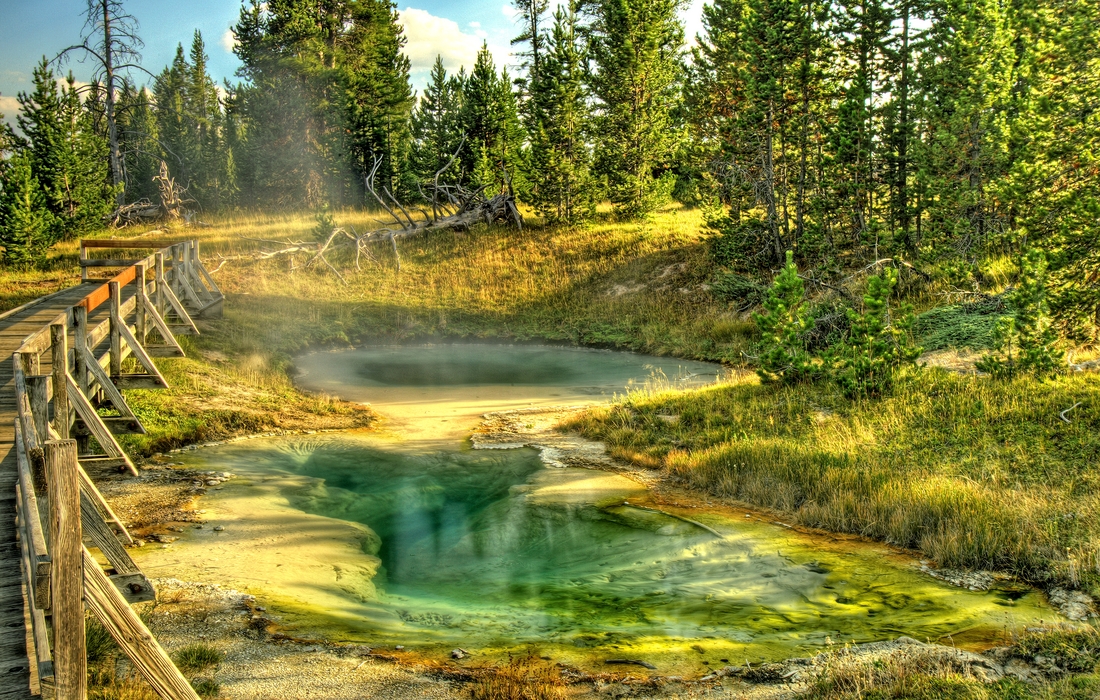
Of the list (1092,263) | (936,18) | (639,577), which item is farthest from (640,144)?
(639,577)

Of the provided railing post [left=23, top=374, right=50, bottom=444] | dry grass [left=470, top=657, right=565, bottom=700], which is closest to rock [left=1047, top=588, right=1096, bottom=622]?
dry grass [left=470, top=657, right=565, bottom=700]

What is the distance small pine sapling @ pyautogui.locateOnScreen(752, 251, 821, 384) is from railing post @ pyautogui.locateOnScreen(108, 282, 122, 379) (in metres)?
12.2

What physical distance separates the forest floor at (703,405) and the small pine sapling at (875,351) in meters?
0.36

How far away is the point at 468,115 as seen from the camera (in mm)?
39156

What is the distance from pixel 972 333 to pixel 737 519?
9275mm

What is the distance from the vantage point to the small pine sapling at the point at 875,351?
48.4ft

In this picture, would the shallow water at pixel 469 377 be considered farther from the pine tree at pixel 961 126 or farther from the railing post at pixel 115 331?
the pine tree at pixel 961 126

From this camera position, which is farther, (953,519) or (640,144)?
(640,144)

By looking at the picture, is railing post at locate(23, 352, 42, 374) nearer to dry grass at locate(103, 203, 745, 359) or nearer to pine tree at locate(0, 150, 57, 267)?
dry grass at locate(103, 203, 745, 359)

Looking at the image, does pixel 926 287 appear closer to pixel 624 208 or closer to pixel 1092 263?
pixel 1092 263

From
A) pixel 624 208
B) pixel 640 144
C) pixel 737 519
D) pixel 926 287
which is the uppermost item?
pixel 640 144

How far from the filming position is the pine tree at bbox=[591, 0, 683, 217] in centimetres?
3544

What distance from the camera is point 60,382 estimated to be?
874 centimetres

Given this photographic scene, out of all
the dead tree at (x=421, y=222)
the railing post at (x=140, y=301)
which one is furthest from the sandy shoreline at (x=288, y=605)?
the dead tree at (x=421, y=222)
